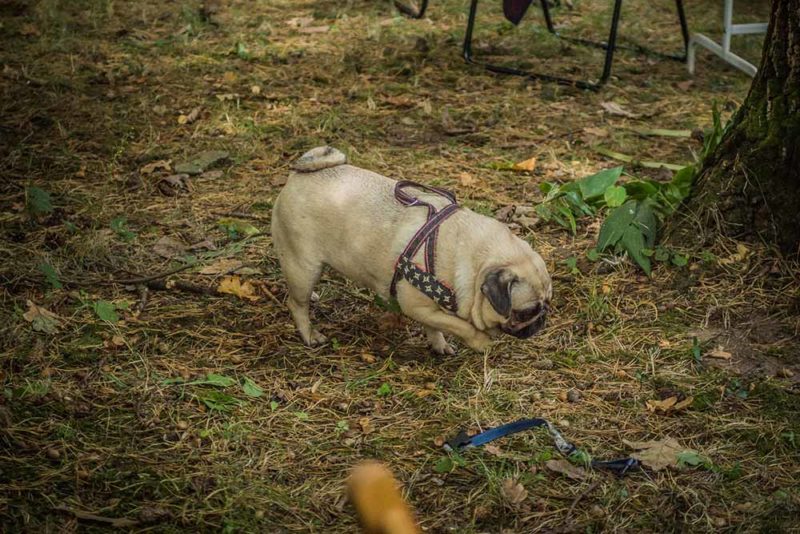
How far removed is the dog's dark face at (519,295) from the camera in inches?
138

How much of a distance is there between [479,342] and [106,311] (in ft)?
5.88

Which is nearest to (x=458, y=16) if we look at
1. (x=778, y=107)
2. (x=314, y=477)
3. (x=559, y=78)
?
(x=559, y=78)

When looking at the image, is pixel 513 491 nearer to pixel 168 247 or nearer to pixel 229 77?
pixel 168 247

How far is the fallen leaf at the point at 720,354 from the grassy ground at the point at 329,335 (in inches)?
1.7

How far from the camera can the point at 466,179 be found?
223 inches

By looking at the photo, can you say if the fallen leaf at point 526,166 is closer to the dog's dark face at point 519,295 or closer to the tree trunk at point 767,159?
the tree trunk at point 767,159

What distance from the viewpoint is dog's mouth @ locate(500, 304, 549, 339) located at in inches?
142

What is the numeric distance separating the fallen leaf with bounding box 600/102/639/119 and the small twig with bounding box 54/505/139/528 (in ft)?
16.3

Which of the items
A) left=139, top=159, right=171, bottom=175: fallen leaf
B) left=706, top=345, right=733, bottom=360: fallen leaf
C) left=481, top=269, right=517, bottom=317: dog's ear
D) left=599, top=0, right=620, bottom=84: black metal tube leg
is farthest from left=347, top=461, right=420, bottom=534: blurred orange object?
left=599, top=0, right=620, bottom=84: black metal tube leg

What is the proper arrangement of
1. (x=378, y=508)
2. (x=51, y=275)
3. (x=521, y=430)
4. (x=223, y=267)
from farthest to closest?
(x=223, y=267)
(x=51, y=275)
(x=521, y=430)
(x=378, y=508)

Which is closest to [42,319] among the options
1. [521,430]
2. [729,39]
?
[521,430]

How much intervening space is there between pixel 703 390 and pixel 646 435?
0.40 metres

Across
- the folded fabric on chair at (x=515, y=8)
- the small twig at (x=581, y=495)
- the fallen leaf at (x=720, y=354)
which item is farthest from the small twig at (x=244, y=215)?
the folded fabric on chair at (x=515, y=8)

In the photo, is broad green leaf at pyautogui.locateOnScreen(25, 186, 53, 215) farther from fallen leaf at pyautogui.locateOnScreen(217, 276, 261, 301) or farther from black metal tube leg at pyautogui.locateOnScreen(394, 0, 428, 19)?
black metal tube leg at pyautogui.locateOnScreen(394, 0, 428, 19)
